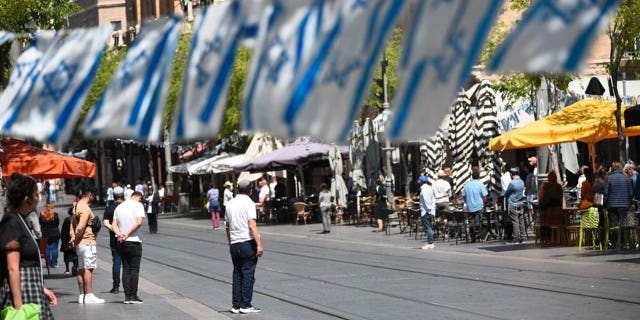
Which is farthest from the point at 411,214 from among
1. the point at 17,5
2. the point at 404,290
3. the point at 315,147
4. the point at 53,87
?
the point at 53,87

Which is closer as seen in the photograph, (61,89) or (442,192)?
(61,89)

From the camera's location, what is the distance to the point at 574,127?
2403cm

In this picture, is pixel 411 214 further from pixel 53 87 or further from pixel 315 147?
pixel 53 87

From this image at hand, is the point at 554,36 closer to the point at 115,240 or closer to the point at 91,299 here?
the point at 91,299

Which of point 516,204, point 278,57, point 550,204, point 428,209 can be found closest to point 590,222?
point 550,204

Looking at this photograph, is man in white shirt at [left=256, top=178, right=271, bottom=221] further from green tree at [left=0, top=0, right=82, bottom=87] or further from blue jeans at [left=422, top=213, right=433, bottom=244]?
green tree at [left=0, top=0, right=82, bottom=87]

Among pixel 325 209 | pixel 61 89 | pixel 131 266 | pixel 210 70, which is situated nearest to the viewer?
pixel 210 70

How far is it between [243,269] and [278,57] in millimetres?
11991

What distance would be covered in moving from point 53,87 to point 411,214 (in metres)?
29.0

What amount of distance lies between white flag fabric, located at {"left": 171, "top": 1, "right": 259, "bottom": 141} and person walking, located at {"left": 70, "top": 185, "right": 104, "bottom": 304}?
1444 centimetres

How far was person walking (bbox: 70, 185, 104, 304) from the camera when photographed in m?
19.4

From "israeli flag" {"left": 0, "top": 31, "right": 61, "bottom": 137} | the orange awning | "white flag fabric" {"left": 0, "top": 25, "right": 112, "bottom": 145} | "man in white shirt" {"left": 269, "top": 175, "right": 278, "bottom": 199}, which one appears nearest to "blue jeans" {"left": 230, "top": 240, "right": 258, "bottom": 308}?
the orange awning

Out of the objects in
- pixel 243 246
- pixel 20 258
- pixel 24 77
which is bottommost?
pixel 243 246

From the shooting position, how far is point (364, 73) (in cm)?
462
